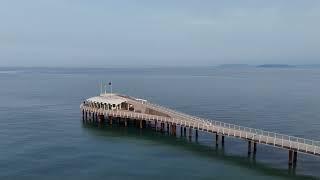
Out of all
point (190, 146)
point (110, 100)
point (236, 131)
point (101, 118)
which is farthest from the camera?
point (101, 118)

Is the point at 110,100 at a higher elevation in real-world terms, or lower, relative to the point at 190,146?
higher

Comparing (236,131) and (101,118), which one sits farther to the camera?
(101,118)

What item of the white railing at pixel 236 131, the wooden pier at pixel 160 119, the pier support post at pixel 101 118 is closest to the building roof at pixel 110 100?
the wooden pier at pixel 160 119

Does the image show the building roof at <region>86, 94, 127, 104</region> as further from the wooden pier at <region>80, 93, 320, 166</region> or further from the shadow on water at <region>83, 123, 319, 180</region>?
the shadow on water at <region>83, 123, 319, 180</region>

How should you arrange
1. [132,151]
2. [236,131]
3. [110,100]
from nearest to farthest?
1. [236,131]
2. [132,151]
3. [110,100]

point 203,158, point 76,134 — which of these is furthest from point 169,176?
point 76,134

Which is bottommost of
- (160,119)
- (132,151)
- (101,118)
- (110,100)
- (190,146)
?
(132,151)

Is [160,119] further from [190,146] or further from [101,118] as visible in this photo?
[101,118]

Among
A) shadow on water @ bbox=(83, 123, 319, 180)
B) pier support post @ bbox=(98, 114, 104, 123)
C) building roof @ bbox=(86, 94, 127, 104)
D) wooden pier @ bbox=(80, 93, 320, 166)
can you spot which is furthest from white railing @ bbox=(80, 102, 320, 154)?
shadow on water @ bbox=(83, 123, 319, 180)

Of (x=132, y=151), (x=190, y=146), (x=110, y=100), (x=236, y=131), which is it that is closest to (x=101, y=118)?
(x=110, y=100)
